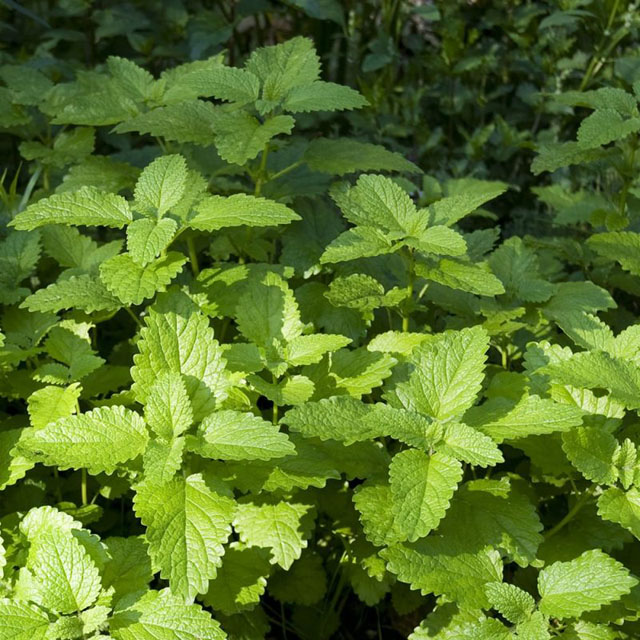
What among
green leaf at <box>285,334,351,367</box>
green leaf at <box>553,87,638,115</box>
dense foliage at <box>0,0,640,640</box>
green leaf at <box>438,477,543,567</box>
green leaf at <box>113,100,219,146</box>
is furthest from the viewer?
green leaf at <box>553,87,638,115</box>

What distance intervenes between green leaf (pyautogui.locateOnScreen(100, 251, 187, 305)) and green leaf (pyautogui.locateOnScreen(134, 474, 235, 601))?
35 centimetres

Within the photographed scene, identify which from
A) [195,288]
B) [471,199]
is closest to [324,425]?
[195,288]

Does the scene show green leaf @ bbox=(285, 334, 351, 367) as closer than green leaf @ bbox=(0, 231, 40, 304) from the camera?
Yes

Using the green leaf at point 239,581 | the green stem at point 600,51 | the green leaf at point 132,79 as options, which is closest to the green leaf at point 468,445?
the green leaf at point 239,581

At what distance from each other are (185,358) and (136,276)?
0.62 feet

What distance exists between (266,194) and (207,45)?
1.50 m

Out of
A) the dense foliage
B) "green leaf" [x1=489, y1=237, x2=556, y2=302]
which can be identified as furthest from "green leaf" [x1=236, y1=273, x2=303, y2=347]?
"green leaf" [x1=489, y1=237, x2=556, y2=302]

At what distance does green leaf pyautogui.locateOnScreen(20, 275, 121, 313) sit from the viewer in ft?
5.15

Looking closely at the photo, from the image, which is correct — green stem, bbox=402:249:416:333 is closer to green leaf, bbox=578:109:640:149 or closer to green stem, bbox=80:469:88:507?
green leaf, bbox=578:109:640:149

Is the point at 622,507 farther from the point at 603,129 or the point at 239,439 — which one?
the point at 603,129

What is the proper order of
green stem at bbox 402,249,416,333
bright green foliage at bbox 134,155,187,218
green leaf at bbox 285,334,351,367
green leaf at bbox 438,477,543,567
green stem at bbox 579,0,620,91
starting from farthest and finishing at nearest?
green stem at bbox 579,0,620,91, green stem at bbox 402,249,416,333, bright green foliage at bbox 134,155,187,218, green leaf at bbox 285,334,351,367, green leaf at bbox 438,477,543,567

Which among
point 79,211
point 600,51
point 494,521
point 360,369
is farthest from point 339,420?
point 600,51

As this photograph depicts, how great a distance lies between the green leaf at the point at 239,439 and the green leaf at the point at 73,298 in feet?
1.19

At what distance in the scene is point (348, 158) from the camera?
78.2 inches
